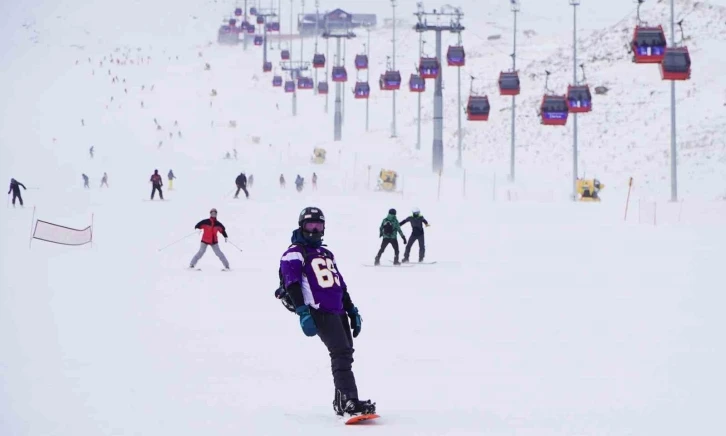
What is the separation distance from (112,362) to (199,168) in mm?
55038

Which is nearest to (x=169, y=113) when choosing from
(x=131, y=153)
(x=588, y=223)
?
(x=131, y=153)

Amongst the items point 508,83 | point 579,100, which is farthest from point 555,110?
point 508,83

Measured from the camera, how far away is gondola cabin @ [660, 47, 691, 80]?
131ft

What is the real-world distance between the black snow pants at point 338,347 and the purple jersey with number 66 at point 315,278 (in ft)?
0.22

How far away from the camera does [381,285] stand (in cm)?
2028

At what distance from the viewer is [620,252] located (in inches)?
1084

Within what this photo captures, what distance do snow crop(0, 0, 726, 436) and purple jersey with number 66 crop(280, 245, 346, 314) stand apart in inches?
36.2

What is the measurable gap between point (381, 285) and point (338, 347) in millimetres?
12077

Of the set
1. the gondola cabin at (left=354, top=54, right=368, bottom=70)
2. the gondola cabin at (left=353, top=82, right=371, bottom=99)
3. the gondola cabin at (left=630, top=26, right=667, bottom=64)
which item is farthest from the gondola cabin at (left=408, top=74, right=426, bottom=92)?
the gondola cabin at (left=630, top=26, right=667, bottom=64)

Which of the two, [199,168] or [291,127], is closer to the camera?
[199,168]

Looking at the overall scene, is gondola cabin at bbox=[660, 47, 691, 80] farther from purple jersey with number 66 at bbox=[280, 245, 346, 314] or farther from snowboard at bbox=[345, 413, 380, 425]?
snowboard at bbox=[345, 413, 380, 425]

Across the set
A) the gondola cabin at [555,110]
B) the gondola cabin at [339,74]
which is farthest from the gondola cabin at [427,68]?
the gondola cabin at [339,74]

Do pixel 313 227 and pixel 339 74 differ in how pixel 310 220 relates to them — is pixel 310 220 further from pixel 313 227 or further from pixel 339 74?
pixel 339 74

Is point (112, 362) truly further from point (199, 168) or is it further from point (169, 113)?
point (169, 113)
